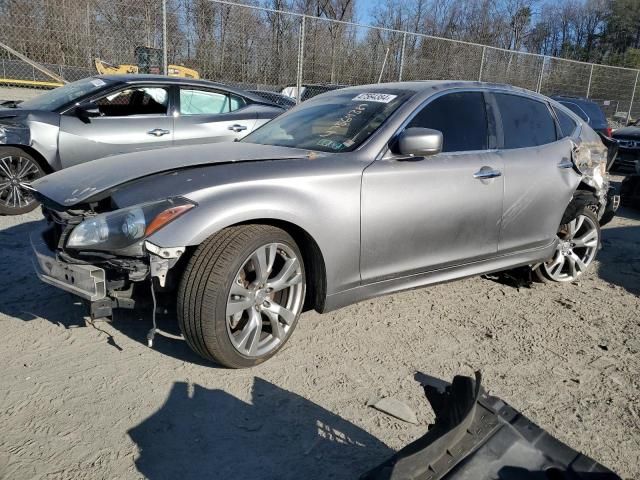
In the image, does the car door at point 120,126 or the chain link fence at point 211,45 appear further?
the chain link fence at point 211,45

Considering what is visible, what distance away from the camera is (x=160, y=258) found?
260 cm

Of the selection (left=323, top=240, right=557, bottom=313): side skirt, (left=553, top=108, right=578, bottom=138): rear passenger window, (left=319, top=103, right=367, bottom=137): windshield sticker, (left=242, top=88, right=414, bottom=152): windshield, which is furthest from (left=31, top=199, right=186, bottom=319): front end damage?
(left=553, top=108, right=578, bottom=138): rear passenger window

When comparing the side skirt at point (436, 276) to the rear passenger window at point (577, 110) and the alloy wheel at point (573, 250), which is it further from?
the rear passenger window at point (577, 110)

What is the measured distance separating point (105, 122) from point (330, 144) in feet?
11.6

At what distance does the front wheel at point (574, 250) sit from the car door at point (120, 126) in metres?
4.27

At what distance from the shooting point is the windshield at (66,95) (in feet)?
19.2

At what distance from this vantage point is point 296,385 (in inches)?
112

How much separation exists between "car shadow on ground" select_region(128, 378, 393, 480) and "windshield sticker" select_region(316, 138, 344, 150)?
1.52 meters

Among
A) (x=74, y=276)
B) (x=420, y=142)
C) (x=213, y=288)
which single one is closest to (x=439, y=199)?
(x=420, y=142)

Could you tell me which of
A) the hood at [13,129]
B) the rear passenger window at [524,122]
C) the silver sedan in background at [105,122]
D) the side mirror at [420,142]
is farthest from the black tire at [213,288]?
the hood at [13,129]

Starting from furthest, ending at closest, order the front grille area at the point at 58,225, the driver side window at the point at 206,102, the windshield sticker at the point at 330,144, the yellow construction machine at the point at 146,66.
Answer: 1. the yellow construction machine at the point at 146,66
2. the driver side window at the point at 206,102
3. the windshield sticker at the point at 330,144
4. the front grille area at the point at 58,225

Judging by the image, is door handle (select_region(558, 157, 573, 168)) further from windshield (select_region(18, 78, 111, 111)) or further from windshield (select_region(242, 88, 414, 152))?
windshield (select_region(18, 78, 111, 111))

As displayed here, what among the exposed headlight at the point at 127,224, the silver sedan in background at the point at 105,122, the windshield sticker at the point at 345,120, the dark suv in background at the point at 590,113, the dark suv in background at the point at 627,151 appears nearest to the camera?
the exposed headlight at the point at 127,224

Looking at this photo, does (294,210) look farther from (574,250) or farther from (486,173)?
(574,250)
